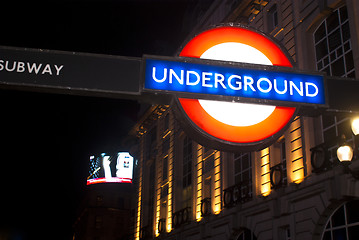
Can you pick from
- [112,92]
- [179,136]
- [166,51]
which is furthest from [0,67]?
[166,51]

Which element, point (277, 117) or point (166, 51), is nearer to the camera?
point (277, 117)

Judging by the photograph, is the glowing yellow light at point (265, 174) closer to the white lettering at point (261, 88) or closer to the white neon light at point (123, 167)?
the white lettering at point (261, 88)

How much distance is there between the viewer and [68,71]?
3.84m

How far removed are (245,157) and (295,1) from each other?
28.5 feet

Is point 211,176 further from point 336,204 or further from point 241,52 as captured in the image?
point 241,52

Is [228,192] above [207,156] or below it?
below

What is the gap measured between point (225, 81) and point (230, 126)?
400 millimetres

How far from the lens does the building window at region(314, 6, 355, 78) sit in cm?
1795

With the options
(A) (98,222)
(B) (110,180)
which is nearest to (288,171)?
(B) (110,180)

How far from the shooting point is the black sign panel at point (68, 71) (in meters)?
3.75

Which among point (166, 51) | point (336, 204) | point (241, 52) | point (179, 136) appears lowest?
point (241, 52)

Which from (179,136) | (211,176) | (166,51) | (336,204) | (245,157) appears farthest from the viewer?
(166,51)

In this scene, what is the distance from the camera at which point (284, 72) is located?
13.1ft

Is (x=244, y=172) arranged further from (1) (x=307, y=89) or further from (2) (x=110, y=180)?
(2) (x=110, y=180)
